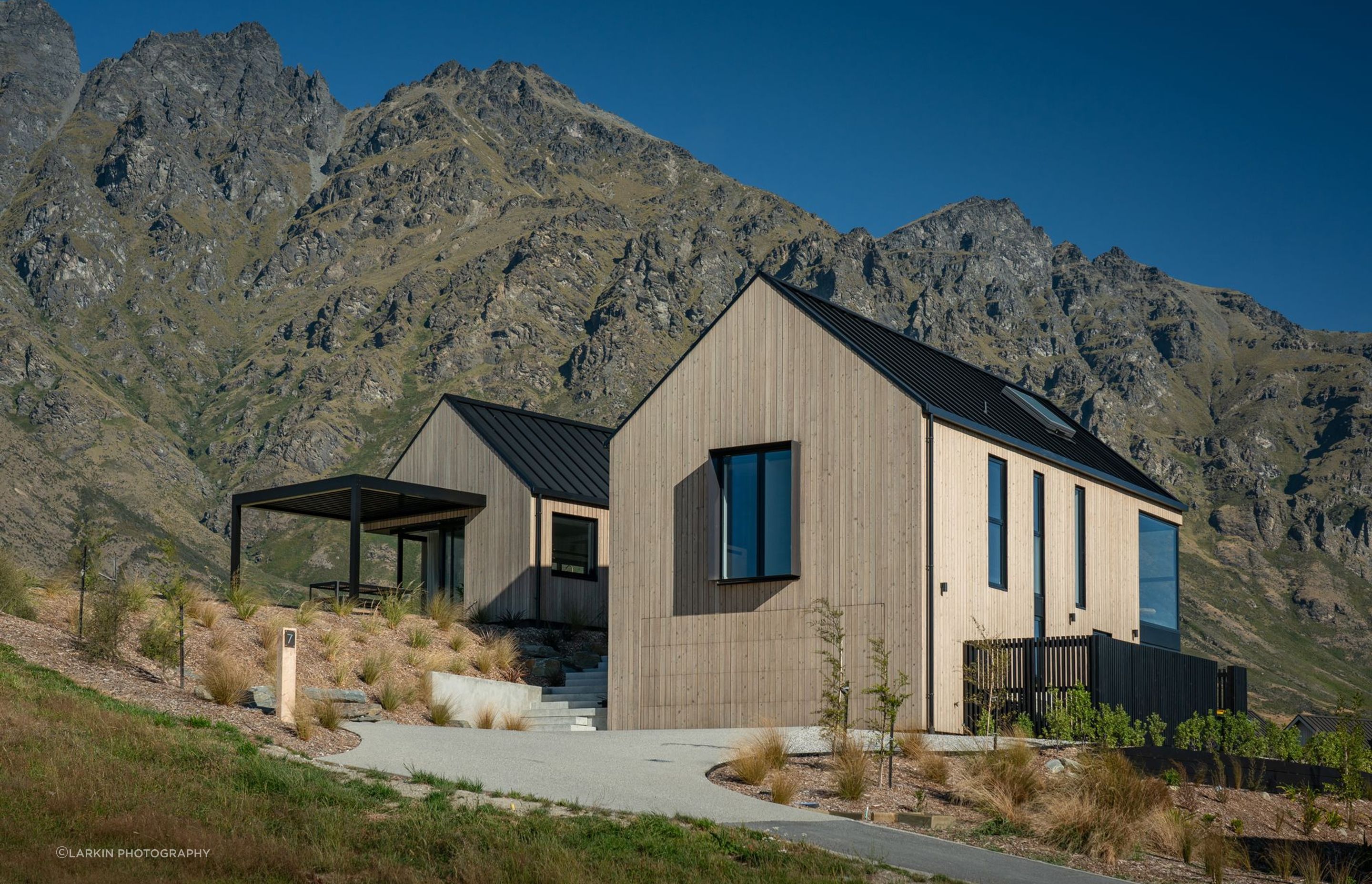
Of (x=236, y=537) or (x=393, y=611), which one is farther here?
(x=236, y=537)

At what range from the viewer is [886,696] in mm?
14797

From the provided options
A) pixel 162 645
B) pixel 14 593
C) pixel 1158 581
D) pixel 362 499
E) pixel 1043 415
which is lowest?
pixel 162 645

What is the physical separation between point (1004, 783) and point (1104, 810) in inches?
50.8

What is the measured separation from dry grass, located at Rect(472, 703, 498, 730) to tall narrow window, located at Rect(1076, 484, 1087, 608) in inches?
399

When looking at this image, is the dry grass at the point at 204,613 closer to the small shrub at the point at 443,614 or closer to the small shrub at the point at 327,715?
the small shrub at the point at 443,614

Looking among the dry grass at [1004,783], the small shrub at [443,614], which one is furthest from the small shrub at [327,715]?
the small shrub at [443,614]

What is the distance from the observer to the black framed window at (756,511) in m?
21.2

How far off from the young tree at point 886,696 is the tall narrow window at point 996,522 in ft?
9.37

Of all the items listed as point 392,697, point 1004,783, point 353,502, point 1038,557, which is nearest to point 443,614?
point 353,502

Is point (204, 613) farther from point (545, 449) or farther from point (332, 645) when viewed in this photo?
point (545, 449)

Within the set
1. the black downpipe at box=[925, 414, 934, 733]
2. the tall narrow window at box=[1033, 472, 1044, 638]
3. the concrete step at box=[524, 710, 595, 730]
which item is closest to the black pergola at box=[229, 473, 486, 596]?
the concrete step at box=[524, 710, 595, 730]

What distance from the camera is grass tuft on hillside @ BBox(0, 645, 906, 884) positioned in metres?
9.49

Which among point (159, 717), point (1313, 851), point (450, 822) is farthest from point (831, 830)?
point (159, 717)

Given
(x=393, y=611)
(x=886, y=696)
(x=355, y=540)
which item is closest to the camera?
(x=886, y=696)
